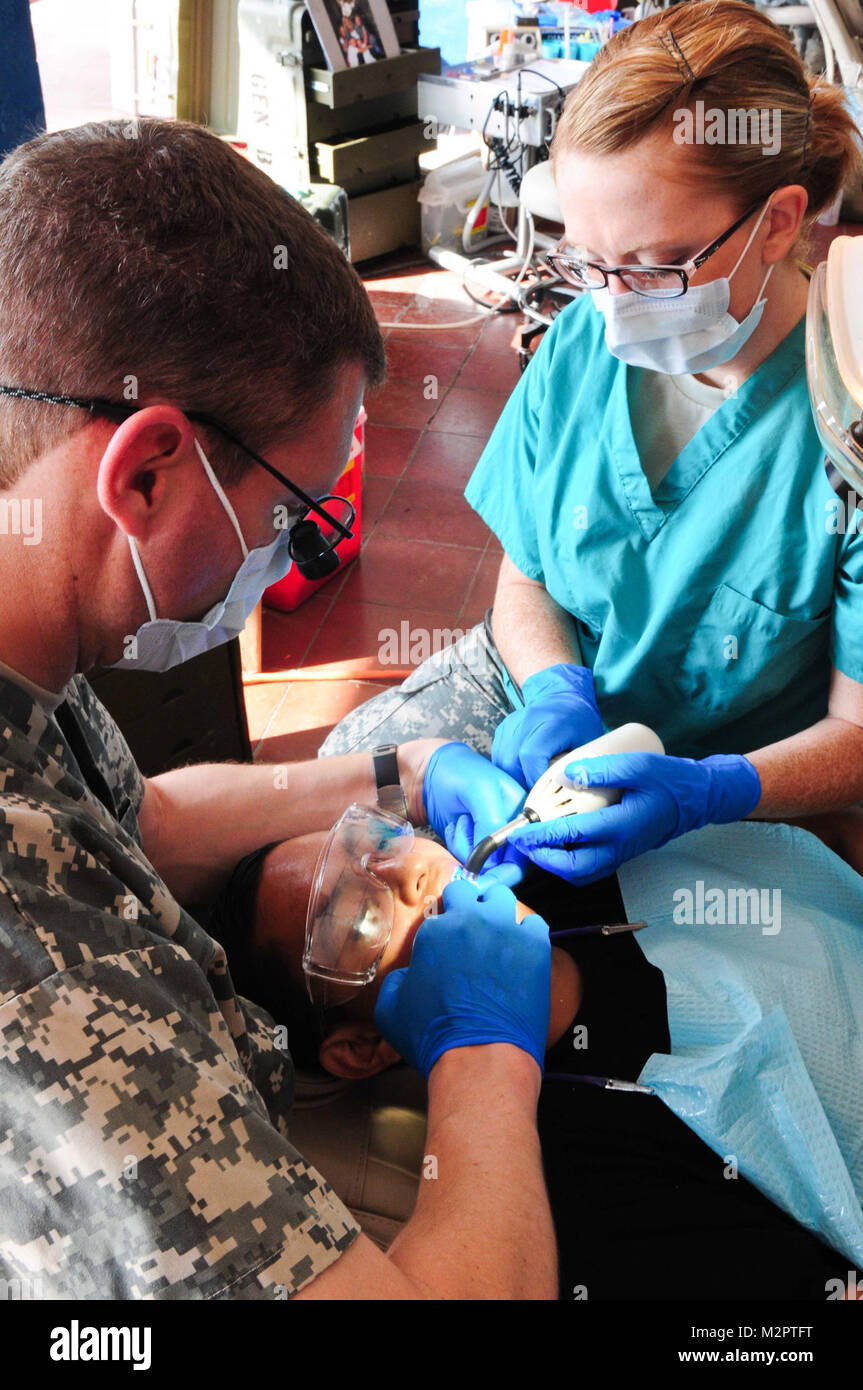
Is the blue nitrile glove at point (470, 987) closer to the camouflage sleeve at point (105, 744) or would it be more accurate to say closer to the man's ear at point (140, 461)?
the camouflage sleeve at point (105, 744)

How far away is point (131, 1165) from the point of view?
2.73 ft

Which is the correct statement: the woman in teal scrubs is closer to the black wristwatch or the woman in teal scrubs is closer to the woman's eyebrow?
the woman's eyebrow

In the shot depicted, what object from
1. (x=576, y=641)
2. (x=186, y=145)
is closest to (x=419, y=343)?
(x=576, y=641)

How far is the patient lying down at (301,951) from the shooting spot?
1564mm

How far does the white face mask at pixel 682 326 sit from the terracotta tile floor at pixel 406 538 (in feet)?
5.04

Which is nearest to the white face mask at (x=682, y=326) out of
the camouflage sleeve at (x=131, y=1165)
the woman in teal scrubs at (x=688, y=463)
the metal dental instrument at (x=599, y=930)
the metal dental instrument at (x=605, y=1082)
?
the woman in teal scrubs at (x=688, y=463)

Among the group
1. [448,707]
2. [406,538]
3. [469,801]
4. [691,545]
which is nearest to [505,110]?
[406,538]

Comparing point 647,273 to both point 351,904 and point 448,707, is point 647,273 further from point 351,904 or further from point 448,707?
point 351,904

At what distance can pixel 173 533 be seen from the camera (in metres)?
1.06

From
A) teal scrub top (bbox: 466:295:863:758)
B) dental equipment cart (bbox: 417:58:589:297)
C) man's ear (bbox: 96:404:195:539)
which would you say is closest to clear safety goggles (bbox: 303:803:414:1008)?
teal scrub top (bbox: 466:295:863:758)
